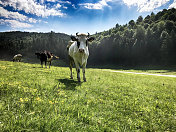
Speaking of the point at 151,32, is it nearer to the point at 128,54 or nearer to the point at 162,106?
the point at 128,54

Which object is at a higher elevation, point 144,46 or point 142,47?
point 144,46

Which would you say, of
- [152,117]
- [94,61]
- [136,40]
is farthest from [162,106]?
[94,61]

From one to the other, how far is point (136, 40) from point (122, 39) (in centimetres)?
1449

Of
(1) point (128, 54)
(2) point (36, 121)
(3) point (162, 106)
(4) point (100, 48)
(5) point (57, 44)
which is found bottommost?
(3) point (162, 106)

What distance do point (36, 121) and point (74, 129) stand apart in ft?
3.16

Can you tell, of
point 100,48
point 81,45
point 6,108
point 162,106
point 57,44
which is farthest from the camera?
point 57,44

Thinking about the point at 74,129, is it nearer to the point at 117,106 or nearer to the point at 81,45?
the point at 117,106

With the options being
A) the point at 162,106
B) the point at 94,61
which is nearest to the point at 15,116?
the point at 162,106

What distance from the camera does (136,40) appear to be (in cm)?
7025

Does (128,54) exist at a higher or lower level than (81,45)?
higher

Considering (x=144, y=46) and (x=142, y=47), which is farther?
(x=142, y=47)

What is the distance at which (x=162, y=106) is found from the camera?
4.87 meters

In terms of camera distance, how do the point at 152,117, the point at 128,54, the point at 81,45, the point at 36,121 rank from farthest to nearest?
the point at 128,54, the point at 81,45, the point at 152,117, the point at 36,121

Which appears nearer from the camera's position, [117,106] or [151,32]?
[117,106]
